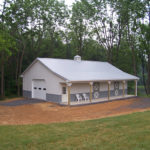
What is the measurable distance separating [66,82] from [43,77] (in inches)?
136

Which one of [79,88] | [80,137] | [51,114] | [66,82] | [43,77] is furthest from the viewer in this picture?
[43,77]

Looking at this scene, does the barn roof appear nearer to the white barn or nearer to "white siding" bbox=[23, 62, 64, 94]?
the white barn

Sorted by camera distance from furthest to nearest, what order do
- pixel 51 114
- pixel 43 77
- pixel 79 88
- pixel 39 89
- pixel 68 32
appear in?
pixel 68 32 → pixel 39 89 → pixel 43 77 → pixel 79 88 → pixel 51 114

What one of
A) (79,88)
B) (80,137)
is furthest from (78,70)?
(80,137)

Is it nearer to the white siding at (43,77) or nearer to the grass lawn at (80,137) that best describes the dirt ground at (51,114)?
the grass lawn at (80,137)

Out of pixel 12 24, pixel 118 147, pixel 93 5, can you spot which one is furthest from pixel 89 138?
pixel 93 5

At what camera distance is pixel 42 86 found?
18.5m

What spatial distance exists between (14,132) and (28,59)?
2178 cm

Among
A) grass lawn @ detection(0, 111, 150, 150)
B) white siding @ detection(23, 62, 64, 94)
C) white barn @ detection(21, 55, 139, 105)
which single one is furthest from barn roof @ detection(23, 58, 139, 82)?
grass lawn @ detection(0, 111, 150, 150)

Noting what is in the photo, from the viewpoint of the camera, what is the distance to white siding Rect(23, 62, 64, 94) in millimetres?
16716

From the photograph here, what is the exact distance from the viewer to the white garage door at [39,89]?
1835cm

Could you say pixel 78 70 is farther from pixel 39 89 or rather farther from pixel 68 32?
pixel 68 32

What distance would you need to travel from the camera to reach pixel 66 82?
15523 millimetres

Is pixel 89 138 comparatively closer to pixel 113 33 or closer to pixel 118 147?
pixel 118 147
